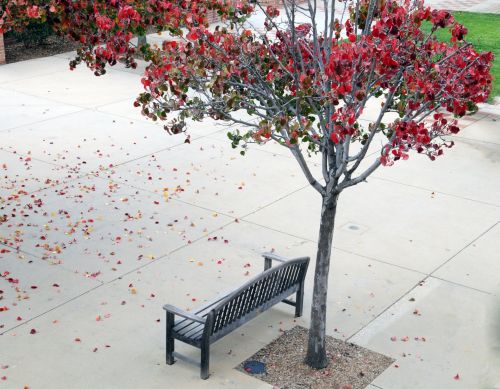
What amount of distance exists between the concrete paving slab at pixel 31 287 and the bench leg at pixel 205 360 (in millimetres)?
2093

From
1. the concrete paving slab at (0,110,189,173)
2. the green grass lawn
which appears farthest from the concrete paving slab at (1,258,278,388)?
the green grass lawn

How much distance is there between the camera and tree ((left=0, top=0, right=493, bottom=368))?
253 inches

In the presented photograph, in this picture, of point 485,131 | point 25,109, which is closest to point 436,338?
point 485,131

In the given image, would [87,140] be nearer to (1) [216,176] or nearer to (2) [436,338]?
(1) [216,176]

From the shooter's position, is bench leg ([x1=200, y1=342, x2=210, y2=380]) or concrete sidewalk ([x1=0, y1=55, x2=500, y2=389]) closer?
bench leg ([x1=200, y1=342, x2=210, y2=380])

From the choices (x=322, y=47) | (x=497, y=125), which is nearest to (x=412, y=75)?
(x=322, y=47)

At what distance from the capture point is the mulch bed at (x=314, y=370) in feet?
25.0

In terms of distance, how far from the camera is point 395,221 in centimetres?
1130

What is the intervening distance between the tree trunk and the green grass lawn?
12.6m

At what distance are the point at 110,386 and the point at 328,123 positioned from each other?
2.97 m

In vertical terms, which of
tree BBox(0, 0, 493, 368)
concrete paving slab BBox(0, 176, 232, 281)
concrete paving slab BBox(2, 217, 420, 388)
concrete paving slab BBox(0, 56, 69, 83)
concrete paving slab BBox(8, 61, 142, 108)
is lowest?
concrete paving slab BBox(0, 56, 69, 83)

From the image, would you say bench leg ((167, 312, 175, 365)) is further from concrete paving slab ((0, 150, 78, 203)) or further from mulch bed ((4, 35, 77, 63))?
mulch bed ((4, 35, 77, 63))

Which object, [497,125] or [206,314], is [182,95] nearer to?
[206,314]

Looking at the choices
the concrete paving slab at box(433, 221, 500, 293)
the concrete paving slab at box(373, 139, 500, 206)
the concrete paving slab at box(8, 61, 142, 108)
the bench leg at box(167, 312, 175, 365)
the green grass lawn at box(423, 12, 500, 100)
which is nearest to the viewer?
the bench leg at box(167, 312, 175, 365)
